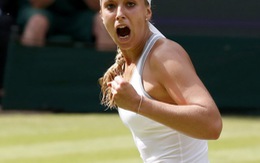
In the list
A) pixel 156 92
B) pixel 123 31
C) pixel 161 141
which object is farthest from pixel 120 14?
pixel 161 141

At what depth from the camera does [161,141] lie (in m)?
3.88

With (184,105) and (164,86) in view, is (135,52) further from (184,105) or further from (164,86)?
(184,105)

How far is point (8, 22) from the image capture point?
36.3ft

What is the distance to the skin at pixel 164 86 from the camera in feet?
11.3

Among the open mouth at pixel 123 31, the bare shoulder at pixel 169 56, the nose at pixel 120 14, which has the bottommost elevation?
the bare shoulder at pixel 169 56

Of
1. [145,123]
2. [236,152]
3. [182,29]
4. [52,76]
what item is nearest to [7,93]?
[52,76]

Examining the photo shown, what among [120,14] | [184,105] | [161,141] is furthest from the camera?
[161,141]

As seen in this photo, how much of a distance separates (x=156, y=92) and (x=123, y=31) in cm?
31

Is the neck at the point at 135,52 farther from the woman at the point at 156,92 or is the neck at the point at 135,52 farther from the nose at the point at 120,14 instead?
the nose at the point at 120,14

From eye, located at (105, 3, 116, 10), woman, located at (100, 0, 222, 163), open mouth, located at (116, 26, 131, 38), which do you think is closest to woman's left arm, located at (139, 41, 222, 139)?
woman, located at (100, 0, 222, 163)

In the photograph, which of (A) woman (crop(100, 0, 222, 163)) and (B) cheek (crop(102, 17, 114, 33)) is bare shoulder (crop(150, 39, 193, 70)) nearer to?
(A) woman (crop(100, 0, 222, 163))

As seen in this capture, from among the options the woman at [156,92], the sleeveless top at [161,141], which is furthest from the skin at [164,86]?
the sleeveless top at [161,141]

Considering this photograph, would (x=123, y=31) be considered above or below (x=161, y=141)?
above

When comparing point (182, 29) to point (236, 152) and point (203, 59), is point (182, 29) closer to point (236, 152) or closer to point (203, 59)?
point (203, 59)
